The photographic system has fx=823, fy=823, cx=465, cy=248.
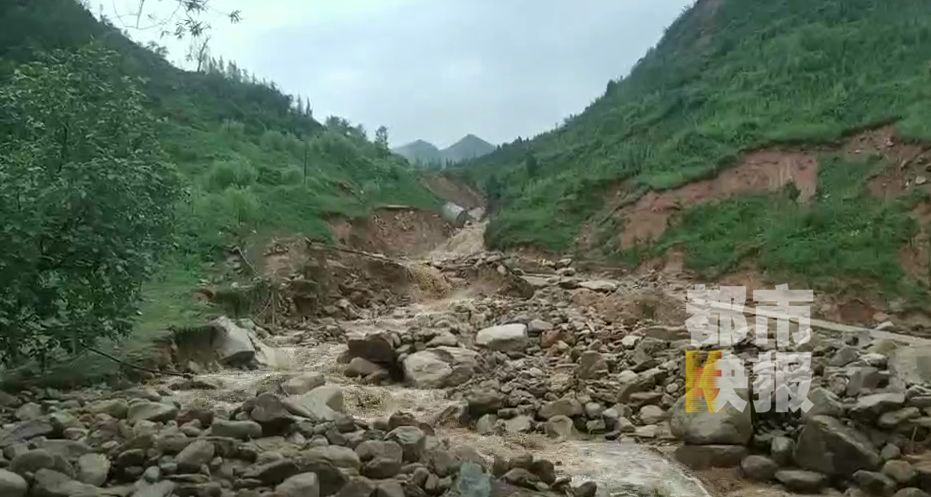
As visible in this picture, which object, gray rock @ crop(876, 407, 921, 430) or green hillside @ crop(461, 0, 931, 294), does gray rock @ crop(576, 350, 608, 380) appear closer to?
gray rock @ crop(876, 407, 921, 430)

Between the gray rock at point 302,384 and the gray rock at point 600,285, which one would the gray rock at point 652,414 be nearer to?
the gray rock at point 302,384

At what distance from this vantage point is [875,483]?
4.79m

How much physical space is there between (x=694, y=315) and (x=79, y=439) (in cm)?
716

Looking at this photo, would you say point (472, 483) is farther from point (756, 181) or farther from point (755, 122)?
point (755, 122)

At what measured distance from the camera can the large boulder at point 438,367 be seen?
761 centimetres

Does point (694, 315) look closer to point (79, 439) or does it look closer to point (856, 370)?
point (856, 370)

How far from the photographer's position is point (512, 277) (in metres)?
13.4

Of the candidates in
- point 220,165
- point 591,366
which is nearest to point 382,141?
point 220,165

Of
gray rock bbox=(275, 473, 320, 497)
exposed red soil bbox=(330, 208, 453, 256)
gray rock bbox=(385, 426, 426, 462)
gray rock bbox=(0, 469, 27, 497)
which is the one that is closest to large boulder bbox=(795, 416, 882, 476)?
gray rock bbox=(385, 426, 426, 462)

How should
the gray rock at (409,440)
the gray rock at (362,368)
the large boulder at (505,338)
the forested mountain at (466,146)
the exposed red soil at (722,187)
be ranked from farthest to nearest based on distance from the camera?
the forested mountain at (466,146) < the exposed red soil at (722,187) < the large boulder at (505,338) < the gray rock at (362,368) < the gray rock at (409,440)

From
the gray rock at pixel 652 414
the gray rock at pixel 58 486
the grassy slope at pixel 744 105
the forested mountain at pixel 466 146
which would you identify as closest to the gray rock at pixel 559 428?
the gray rock at pixel 652 414

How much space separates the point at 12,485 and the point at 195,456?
72cm

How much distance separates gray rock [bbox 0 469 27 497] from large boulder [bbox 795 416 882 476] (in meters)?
4.28

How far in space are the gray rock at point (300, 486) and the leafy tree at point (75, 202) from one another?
224 cm
